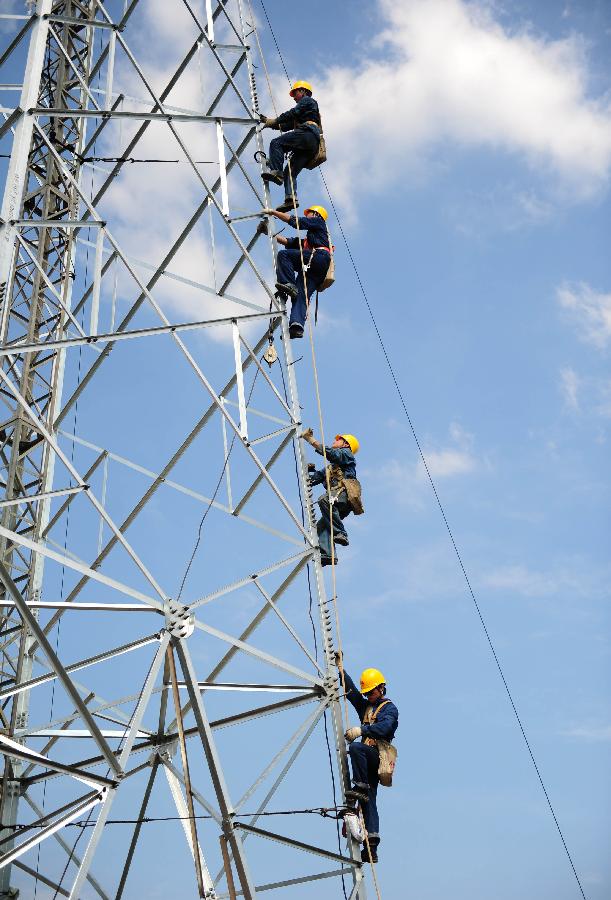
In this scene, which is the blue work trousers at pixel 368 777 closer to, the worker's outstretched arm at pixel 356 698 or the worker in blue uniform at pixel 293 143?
the worker's outstretched arm at pixel 356 698

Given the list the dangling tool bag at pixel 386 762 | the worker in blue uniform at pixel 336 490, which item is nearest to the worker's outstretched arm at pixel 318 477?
the worker in blue uniform at pixel 336 490

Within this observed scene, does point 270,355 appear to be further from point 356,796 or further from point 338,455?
point 356,796

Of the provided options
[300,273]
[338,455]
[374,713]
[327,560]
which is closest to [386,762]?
[374,713]

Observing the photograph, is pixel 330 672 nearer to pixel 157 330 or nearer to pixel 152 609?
pixel 152 609

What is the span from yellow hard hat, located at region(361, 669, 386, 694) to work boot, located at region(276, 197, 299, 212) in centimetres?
665

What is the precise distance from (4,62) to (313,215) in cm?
477

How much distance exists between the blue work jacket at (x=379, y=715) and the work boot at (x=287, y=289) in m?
5.03

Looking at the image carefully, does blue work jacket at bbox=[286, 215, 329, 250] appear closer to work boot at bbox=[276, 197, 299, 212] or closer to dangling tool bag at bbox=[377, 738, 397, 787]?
work boot at bbox=[276, 197, 299, 212]

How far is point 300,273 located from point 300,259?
22 centimetres

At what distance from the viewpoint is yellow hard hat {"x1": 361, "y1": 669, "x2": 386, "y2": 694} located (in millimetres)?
12367

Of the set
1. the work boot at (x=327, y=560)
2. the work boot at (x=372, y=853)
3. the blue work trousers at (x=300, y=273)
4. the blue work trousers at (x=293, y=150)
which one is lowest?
the work boot at (x=372, y=853)

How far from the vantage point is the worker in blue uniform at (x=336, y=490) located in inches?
515

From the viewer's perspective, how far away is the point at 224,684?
11.2 meters

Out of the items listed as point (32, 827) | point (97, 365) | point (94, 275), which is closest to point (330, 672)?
point (32, 827)
